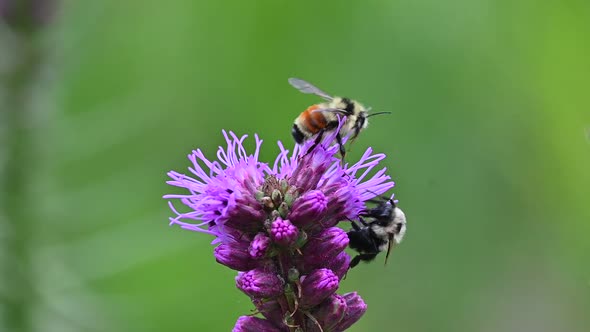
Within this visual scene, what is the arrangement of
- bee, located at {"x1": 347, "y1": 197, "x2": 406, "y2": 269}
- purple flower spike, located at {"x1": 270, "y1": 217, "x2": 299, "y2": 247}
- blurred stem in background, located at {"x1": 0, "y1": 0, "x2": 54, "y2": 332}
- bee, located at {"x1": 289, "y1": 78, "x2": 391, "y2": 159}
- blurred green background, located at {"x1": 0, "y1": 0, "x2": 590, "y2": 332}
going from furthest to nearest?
blurred green background, located at {"x1": 0, "y1": 0, "x2": 590, "y2": 332}
blurred stem in background, located at {"x1": 0, "y1": 0, "x2": 54, "y2": 332}
bee, located at {"x1": 289, "y1": 78, "x2": 391, "y2": 159}
bee, located at {"x1": 347, "y1": 197, "x2": 406, "y2": 269}
purple flower spike, located at {"x1": 270, "y1": 217, "x2": 299, "y2": 247}

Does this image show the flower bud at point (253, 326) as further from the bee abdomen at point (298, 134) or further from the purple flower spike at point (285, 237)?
the bee abdomen at point (298, 134)

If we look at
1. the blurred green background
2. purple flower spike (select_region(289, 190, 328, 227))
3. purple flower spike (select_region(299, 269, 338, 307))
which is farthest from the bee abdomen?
the blurred green background

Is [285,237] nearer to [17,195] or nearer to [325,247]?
[325,247]

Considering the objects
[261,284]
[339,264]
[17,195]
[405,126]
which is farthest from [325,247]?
[405,126]

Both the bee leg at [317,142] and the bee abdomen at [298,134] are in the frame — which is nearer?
the bee leg at [317,142]

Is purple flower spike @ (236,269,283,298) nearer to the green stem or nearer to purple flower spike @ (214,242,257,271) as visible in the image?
purple flower spike @ (214,242,257,271)

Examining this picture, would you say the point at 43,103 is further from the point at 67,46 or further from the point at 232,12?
the point at 232,12

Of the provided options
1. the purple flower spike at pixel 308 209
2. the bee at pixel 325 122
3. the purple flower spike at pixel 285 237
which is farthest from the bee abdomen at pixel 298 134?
the purple flower spike at pixel 308 209

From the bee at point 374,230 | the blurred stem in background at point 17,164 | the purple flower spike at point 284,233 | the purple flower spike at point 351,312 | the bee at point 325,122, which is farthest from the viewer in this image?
the blurred stem in background at point 17,164

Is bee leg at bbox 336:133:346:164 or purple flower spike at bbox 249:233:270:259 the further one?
bee leg at bbox 336:133:346:164
